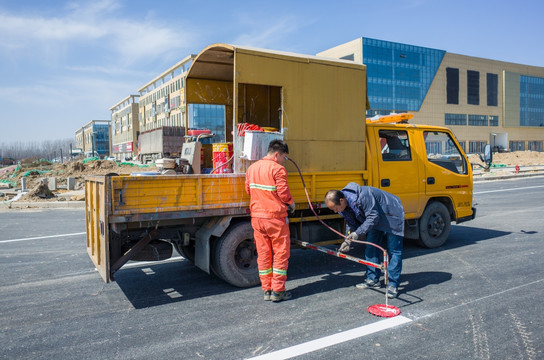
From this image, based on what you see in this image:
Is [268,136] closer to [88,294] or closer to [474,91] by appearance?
[88,294]

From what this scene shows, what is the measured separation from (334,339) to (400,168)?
3.82m

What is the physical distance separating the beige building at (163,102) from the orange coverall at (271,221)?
176ft

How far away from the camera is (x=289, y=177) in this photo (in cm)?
561

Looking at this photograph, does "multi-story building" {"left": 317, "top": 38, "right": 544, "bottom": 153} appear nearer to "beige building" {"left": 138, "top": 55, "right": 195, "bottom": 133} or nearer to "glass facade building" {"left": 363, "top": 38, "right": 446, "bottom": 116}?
"glass facade building" {"left": 363, "top": 38, "right": 446, "bottom": 116}

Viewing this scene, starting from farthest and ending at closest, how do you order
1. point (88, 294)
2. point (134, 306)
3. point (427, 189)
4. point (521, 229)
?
point (521, 229)
point (427, 189)
point (88, 294)
point (134, 306)

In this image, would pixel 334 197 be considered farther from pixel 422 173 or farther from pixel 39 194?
pixel 39 194

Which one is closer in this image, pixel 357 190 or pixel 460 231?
pixel 357 190

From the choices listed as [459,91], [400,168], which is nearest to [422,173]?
[400,168]

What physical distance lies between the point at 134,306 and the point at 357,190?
9.31 feet

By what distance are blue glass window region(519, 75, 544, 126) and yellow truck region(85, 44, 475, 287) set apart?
82225mm

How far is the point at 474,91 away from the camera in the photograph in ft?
234

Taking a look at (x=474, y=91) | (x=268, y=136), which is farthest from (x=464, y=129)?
(x=268, y=136)

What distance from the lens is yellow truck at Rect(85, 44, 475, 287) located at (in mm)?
4715

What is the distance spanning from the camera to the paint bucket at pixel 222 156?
5867 millimetres
